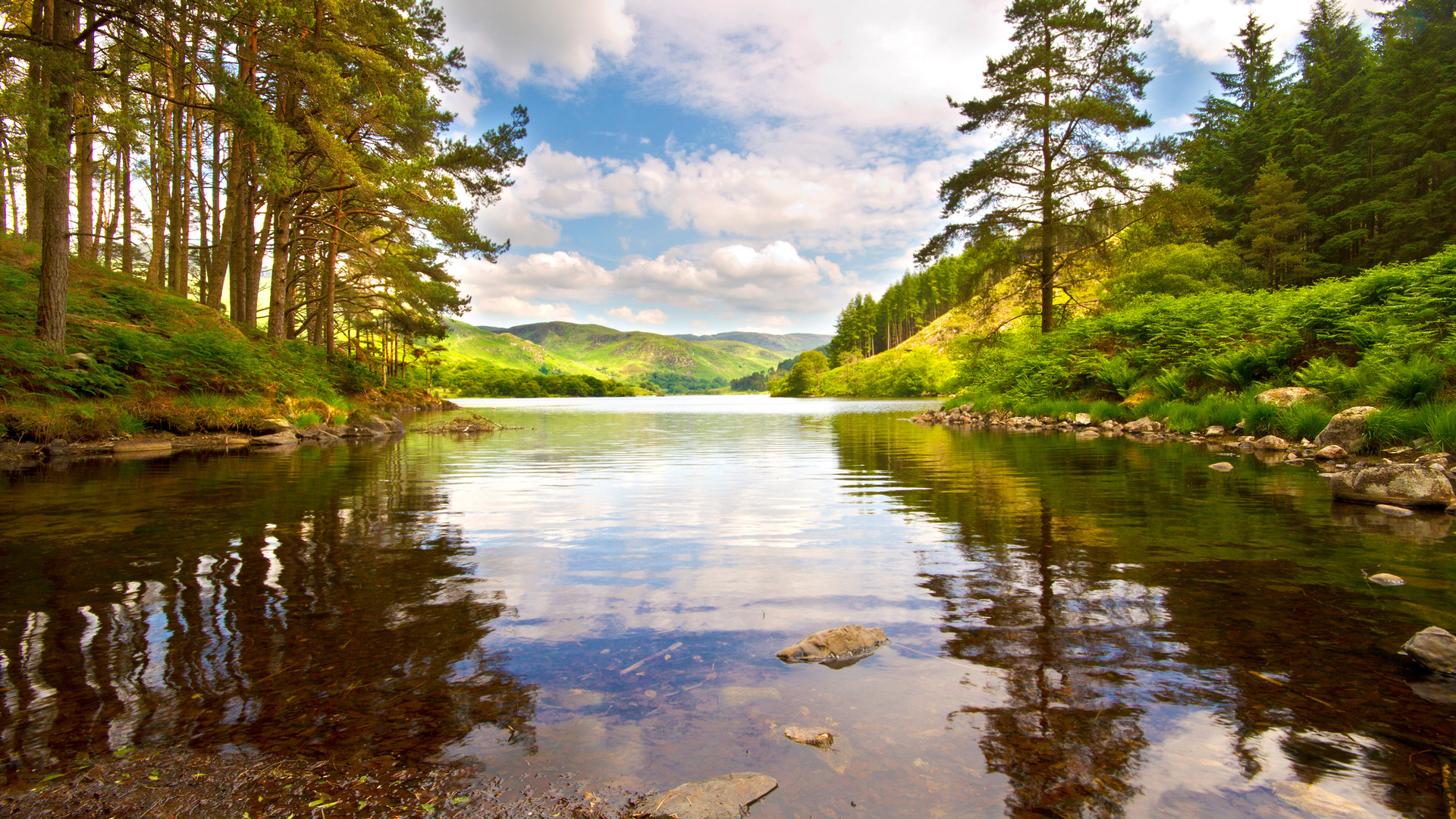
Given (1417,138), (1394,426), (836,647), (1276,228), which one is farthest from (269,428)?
(1417,138)

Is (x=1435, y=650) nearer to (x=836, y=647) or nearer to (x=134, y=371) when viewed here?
(x=836, y=647)

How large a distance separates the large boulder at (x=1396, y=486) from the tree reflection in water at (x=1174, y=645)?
0.41 m

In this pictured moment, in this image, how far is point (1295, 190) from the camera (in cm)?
4131

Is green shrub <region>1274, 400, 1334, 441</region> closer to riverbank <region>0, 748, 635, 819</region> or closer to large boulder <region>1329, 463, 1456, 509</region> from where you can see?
large boulder <region>1329, 463, 1456, 509</region>

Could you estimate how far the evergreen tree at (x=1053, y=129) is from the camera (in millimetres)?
25172

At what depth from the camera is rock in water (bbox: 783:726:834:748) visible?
295 cm

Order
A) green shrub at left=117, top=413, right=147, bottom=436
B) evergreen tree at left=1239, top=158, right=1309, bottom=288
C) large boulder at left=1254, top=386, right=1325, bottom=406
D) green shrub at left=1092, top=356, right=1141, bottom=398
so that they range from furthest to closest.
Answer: evergreen tree at left=1239, top=158, right=1309, bottom=288 < green shrub at left=1092, top=356, right=1141, bottom=398 < green shrub at left=117, top=413, right=147, bottom=436 < large boulder at left=1254, top=386, right=1325, bottom=406

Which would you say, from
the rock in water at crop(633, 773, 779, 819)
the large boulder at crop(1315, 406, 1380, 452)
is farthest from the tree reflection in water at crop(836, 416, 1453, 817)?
the large boulder at crop(1315, 406, 1380, 452)

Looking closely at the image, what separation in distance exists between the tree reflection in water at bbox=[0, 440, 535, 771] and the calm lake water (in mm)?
25

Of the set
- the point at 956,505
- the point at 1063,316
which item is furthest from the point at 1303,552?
the point at 1063,316

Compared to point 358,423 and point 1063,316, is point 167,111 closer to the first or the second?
point 358,423

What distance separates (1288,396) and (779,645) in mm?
18923

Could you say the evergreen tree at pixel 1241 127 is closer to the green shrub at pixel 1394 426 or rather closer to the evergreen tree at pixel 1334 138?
the evergreen tree at pixel 1334 138

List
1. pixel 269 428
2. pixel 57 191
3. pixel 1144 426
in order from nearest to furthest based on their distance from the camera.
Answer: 1. pixel 57 191
2. pixel 269 428
3. pixel 1144 426
